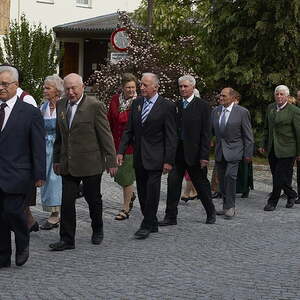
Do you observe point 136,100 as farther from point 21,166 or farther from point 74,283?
point 74,283

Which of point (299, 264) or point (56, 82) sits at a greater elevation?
point (56, 82)

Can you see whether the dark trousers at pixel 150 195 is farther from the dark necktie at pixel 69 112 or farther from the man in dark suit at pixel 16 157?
the man in dark suit at pixel 16 157

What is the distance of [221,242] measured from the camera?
9.57 meters

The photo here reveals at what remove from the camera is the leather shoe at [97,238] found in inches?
A: 368

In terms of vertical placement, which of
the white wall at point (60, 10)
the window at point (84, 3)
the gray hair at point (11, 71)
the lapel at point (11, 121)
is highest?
the window at point (84, 3)

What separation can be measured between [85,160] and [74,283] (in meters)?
1.93

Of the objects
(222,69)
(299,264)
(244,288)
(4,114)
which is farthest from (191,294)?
(222,69)

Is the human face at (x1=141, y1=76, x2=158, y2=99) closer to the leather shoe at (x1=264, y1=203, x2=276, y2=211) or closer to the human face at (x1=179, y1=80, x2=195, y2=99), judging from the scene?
the human face at (x1=179, y1=80, x2=195, y2=99)

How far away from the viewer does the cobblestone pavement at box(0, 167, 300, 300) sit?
7.08 meters

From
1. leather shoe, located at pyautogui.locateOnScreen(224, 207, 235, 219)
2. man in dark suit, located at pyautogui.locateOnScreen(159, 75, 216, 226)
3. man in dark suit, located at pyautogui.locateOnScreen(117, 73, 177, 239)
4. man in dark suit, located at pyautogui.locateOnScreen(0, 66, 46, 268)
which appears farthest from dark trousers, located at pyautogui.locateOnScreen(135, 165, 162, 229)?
man in dark suit, located at pyautogui.locateOnScreen(0, 66, 46, 268)

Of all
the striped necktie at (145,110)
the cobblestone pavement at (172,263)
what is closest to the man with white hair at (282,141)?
the cobblestone pavement at (172,263)

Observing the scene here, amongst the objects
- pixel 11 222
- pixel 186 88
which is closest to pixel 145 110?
pixel 186 88

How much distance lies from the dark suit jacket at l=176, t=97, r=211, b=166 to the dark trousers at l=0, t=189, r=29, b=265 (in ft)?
10.6

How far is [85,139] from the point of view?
899cm
